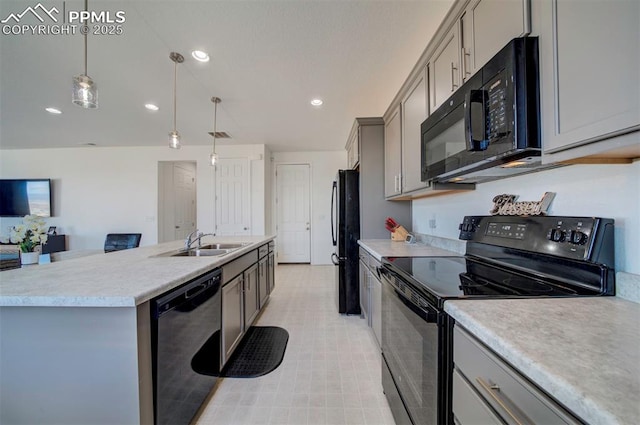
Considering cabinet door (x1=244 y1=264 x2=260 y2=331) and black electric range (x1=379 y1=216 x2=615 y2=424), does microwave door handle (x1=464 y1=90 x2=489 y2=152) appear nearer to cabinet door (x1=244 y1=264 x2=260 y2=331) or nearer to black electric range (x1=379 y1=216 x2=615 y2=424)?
black electric range (x1=379 y1=216 x2=615 y2=424)

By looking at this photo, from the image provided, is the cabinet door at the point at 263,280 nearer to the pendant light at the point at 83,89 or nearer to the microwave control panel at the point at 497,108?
the pendant light at the point at 83,89

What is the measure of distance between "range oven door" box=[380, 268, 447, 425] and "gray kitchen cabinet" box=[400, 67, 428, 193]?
2.92 feet

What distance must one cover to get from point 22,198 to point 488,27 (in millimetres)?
7867

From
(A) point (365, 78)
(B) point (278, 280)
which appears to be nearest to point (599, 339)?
(A) point (365, 78)

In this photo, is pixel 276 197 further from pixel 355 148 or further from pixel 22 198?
pixel 22 198

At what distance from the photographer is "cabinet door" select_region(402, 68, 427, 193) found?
6.00ft

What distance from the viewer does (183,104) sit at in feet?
10.4

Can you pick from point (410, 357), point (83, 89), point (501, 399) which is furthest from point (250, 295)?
point (501, 399)

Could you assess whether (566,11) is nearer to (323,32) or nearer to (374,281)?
(323,32)

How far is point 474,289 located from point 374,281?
1.16m

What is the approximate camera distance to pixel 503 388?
595 mm

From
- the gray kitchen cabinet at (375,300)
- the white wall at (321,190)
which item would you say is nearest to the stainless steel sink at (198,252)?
the gray kitchen cabinet at (375,300)

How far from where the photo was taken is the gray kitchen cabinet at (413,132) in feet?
5.95

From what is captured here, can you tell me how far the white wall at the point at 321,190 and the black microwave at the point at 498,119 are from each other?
4.15 m
